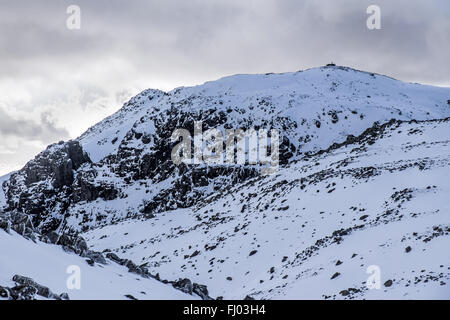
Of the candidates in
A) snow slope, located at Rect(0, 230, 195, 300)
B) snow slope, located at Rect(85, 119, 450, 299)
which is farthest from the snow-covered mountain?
snow slope, located at Rect(0, 230, 195, 300)

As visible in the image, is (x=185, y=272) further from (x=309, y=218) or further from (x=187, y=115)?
(x=187, y=115)

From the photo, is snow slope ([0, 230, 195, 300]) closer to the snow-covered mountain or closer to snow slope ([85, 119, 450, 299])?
the snow-covered mountain

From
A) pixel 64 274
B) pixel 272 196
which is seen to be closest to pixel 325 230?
pixel 272 196

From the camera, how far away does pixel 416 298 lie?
17.0 meters

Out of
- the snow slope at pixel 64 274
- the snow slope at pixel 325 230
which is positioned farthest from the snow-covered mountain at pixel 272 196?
the snow slope at pixel 64 274

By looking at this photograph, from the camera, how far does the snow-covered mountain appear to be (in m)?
23.9

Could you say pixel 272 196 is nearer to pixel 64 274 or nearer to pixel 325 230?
pixel 325 230

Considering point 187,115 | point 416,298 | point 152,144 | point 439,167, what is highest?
point 187,115

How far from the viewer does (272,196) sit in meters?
44.6

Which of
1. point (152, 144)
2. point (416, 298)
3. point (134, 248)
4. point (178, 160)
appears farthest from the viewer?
point (152, 144)

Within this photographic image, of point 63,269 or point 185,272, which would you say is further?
point 185,272

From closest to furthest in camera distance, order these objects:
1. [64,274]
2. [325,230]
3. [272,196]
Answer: [64,274]
[325,230]
[272,196]

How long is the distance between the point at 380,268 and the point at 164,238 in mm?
29694
